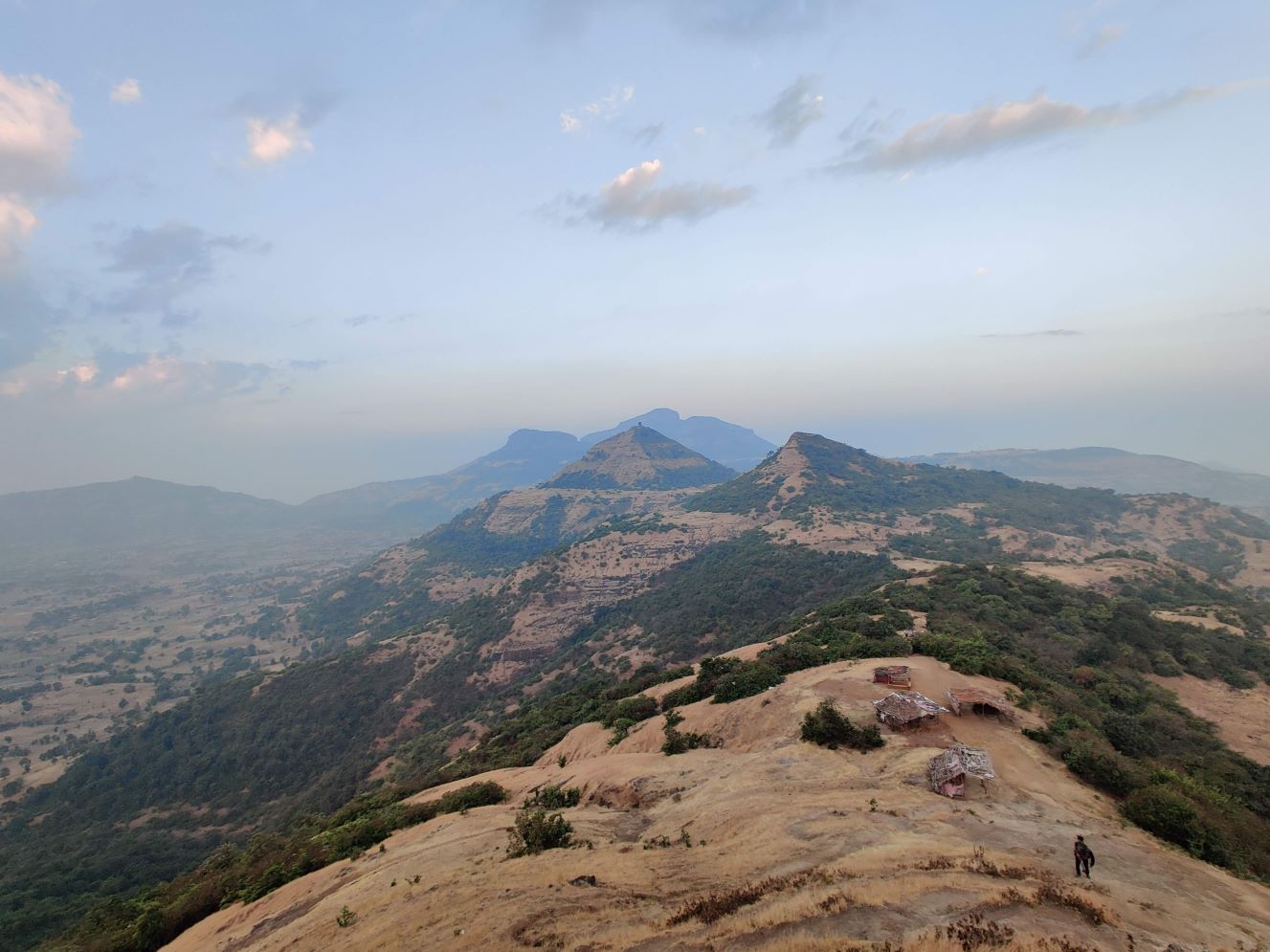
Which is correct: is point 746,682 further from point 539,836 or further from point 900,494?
point 900,494

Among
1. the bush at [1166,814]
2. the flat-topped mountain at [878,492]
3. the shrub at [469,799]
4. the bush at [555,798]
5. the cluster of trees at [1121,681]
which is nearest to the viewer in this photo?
the bush at [1166,814]

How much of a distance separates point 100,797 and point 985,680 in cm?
11903

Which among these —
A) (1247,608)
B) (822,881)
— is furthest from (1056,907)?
(1247,608)

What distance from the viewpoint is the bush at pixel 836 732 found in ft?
77.5

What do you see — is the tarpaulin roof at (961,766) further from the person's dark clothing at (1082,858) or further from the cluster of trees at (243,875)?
the cluster of trees at (243,875)

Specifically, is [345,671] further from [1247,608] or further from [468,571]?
[1247,608]

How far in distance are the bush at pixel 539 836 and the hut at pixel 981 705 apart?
62.7 ft

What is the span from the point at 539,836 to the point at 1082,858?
16.0 meters

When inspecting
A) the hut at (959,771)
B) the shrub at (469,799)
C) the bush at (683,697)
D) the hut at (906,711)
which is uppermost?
the hut at (959,771)

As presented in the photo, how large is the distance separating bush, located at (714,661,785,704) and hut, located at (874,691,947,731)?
7826 millimetres

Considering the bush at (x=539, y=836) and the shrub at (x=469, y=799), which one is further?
the shrub at (x=469, y=799)

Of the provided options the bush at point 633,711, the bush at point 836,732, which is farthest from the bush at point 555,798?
the bush at point 836,732

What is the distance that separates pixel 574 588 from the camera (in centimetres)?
11288

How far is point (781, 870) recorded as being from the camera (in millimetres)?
14727
